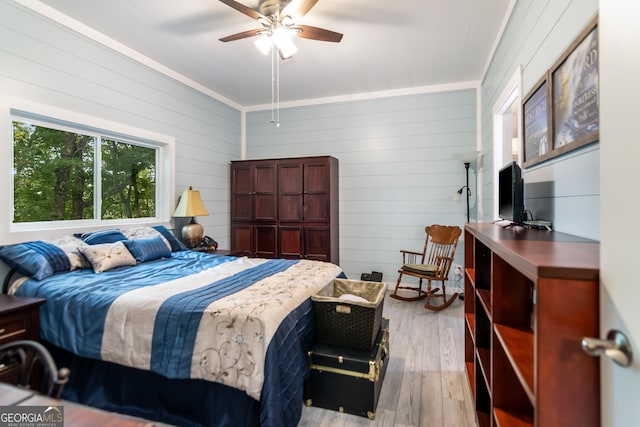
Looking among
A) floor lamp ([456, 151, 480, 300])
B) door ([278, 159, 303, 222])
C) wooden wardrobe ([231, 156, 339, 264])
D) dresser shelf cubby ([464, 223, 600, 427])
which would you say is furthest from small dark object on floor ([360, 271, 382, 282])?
dresser shelf cubby ([464, 223, 600, 427])

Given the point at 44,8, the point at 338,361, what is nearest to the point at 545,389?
the point at 338,361

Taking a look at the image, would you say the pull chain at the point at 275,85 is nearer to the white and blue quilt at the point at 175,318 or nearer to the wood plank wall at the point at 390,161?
the wood plank wall at the point at 390,161

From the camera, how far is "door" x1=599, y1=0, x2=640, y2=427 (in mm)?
653

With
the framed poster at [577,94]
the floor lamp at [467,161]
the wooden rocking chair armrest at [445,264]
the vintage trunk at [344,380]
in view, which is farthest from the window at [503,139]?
the vintage trunk at [344,380]

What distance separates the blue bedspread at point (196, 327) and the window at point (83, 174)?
87 cm

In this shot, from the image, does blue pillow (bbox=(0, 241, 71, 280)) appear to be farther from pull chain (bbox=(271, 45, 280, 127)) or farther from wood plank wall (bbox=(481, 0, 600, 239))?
wood plank wall (bbox=(481, 0, 600, 239))

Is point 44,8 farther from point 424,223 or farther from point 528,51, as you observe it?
point 424,223

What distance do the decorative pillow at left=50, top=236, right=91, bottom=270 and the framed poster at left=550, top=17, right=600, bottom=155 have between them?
333 cm

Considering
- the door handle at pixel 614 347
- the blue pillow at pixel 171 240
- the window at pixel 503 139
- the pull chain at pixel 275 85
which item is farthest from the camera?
the pull chain at pixel 275 85

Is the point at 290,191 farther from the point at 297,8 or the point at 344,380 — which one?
the point at 344,380

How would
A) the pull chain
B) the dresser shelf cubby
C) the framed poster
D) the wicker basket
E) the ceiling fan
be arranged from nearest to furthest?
the dresser shelf cubby < the framed poster < the wicker basket < the ceiling fan < the pull chain

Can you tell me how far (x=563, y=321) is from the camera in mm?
798

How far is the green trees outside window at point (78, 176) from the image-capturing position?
263cm

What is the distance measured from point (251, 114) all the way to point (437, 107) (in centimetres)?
292
